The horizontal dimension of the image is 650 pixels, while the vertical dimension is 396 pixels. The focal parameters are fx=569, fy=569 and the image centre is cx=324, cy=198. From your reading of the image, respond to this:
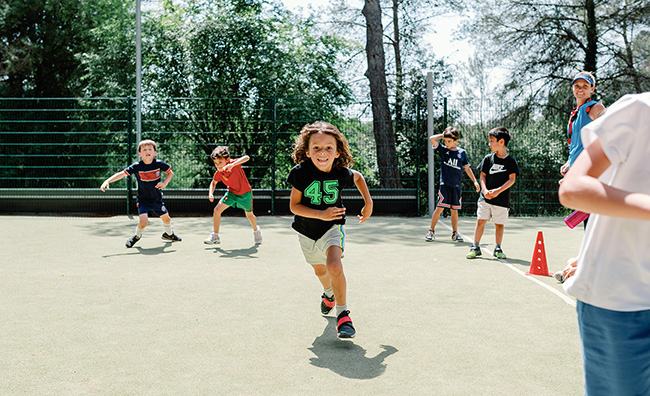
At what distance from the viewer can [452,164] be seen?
910cm

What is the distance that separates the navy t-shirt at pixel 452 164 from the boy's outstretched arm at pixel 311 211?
17.6 ft

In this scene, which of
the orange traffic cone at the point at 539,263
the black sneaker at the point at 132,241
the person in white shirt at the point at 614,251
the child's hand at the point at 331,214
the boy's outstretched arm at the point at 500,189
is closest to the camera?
the person in white shirt at the point at 614,251

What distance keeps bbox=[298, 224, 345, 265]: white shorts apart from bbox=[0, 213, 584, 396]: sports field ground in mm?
504

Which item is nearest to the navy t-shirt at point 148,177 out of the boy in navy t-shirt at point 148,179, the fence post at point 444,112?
the boy in navy t-shirt at point 148,179

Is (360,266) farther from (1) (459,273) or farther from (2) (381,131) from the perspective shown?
(2) (381,131)

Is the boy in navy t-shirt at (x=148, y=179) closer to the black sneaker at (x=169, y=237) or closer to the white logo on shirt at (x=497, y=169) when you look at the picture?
the black sneaker at (x=169, y=237)

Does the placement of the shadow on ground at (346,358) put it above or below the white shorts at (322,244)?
below

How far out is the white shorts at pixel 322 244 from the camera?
13.7 feet

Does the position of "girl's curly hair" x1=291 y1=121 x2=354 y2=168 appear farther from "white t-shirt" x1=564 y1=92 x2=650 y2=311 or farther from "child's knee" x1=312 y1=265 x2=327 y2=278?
"white t-shirt" x1=564 y1=92 x2=650 y2=311

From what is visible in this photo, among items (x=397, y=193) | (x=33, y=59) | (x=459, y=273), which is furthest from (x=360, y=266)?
(x=33, y=59)

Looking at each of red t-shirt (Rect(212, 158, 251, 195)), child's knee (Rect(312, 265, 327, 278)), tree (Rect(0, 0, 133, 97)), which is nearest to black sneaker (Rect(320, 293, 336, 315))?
child's knee (Rect(312, 265, 327, 278))

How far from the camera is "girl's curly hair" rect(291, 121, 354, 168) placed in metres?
4.17

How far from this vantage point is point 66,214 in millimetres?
13820

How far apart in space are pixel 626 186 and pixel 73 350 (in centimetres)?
337
